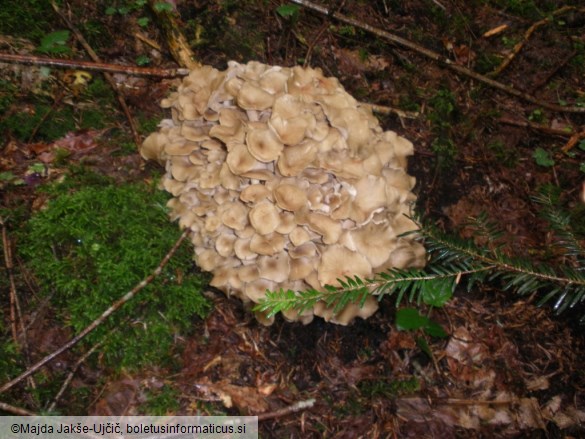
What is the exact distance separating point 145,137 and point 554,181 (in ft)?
18.6

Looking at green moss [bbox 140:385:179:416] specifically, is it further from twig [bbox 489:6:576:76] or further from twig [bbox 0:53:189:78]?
twig [bbox 489:6:576:76]

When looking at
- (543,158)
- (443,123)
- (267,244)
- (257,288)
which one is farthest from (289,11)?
(543,158)

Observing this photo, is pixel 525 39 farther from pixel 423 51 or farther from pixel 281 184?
pixel 281 184

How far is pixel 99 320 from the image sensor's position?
3582 mm

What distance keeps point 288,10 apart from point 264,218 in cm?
341

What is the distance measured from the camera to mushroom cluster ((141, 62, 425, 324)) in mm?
3746

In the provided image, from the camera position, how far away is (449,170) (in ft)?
18.0

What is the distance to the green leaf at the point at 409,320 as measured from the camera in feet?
13.4

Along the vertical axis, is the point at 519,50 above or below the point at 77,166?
above

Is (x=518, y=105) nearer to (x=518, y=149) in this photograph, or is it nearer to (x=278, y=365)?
(x=518, y=149)

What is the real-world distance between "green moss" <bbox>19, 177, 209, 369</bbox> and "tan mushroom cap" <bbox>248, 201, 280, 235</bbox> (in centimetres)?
98

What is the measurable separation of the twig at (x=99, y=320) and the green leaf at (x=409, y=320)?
239 centimetres

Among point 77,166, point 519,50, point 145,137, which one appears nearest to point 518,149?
point 519,50

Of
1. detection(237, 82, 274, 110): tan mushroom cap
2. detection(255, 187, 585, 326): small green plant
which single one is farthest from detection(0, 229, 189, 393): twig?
detection(255, 187, 585, 326): small green plant
